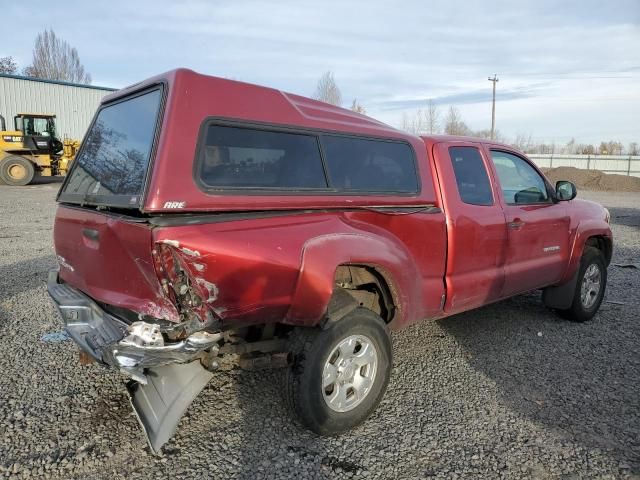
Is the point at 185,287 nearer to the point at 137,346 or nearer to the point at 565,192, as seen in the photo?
the point at 137,346

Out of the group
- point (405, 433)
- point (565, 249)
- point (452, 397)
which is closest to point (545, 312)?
point (565, 249)

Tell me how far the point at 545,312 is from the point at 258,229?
433cm

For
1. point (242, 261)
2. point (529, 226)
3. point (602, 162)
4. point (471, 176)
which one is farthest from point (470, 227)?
point (602, 162)

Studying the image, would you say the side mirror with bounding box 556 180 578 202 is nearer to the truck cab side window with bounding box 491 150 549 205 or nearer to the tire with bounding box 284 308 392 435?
the truck cab side window with bounding box 491 150 549 205

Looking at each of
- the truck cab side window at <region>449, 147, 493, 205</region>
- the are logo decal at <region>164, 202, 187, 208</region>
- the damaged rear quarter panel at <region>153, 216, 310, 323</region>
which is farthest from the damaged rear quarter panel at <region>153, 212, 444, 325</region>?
the truck cab side window at <region>449, 147, 493, 205</region>

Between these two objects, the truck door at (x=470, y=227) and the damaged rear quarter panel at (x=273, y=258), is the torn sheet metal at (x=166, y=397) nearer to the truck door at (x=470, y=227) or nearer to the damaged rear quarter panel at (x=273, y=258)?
the damaged rear quarter panel at (x=273, y=258)

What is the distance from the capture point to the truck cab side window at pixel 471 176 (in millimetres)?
4141

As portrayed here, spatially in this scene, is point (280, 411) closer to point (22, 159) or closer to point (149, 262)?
point (149, 262)

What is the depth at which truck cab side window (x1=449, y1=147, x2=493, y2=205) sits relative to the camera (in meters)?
4.14

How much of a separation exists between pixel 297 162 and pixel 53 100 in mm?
32135

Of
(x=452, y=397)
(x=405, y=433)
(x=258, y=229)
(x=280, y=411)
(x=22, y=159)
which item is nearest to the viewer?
(x=258, y=229)

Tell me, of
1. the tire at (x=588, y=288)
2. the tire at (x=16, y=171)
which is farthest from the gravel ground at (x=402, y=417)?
the tire at (x=16, y=171)

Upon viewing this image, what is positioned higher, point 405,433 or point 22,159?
point 22,159

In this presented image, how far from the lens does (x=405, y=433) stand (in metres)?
3.20
